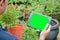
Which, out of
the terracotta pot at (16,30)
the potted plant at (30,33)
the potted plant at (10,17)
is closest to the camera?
the potted plant at (30,33)

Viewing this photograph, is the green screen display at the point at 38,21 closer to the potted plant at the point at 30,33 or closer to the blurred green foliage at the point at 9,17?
the potted plant at the point at 30,33

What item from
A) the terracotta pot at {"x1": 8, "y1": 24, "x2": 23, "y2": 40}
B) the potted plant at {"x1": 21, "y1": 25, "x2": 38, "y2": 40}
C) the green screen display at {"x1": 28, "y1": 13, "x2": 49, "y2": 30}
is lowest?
the terracotta pot at {"x1": 8, "y1": 24, "x2": 23, "y2": 40}

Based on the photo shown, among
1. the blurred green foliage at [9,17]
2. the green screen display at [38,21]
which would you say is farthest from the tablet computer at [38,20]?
the blurred green foliage at [9,17]

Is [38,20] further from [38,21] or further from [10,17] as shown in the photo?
[10,17]

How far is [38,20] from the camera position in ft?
5.71

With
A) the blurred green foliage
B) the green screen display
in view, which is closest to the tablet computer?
the green screen display

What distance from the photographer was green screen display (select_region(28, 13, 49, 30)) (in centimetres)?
165

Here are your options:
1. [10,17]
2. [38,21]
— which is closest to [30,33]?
[38,21]

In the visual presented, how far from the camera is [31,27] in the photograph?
1.75m

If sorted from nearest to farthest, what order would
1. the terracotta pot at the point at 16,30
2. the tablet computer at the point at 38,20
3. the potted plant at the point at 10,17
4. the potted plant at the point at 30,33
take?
the tablet computer at the point at 38,20
the potted plant at the point at 30,33
the potted plant at the point at 10,17
the terracotta pot at the point at 16,30

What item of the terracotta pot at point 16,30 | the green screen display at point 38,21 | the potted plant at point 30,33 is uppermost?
the green screen display at point 38,21

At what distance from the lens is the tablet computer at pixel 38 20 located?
5.39ft

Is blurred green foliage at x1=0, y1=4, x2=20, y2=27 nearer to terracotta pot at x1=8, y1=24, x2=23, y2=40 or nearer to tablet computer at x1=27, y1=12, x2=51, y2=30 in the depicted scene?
terracotta pot at x1=8, y1=24, x2=23, y2=40

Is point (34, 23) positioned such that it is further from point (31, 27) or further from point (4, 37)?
point (4, 37)
